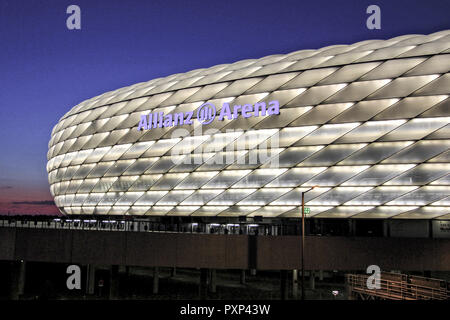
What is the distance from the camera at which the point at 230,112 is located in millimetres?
31297

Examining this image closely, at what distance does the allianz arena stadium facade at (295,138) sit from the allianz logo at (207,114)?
0.23 ft

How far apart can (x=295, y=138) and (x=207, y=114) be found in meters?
6.31

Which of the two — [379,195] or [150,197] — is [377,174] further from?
[150,197]

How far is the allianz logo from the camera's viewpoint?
30234 millimetres

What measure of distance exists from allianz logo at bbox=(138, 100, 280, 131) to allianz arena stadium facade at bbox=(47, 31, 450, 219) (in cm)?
7

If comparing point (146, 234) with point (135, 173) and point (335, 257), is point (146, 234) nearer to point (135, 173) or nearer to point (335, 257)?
point (135, 173)

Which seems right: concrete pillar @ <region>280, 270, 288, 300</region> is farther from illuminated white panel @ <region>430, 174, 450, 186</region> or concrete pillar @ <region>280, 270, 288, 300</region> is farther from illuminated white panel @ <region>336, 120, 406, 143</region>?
illuminated white panel @ <region>430, 174, 450, 186</region>

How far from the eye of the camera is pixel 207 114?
106ft

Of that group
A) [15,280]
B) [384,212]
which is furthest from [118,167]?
[384,212]

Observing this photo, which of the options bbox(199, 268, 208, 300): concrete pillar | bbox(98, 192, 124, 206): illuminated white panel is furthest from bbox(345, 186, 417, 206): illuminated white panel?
bbox(98, 192, 124, 206): illuminated white panel

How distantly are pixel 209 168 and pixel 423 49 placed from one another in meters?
14.7
